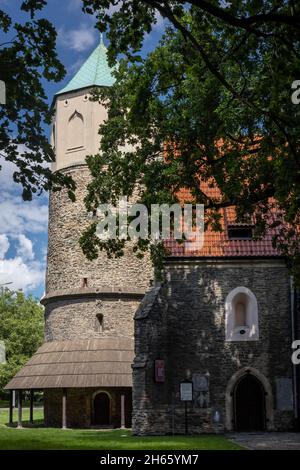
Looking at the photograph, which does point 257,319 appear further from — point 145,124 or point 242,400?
point 145,124

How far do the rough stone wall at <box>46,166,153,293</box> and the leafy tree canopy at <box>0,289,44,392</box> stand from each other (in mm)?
18170

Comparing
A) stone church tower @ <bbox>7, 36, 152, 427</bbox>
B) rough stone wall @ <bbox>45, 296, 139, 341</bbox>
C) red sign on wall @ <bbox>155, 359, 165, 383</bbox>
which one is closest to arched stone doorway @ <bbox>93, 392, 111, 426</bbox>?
stone church tower @ <bbox>7, 36, 152, 427</bbox>

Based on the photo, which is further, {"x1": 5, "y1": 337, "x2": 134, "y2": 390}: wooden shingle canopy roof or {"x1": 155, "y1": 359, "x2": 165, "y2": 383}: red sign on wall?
{"x1": 5, "y1": 337, "x2": 134, "y2": 390}: wooden shingle canopy roof

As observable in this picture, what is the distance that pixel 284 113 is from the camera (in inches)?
549

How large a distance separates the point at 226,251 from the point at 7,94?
48.5 feet

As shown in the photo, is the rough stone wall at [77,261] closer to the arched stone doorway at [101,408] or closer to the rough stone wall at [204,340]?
the arched stone doorway at [101,408]

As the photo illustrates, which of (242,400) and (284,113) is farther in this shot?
(242,400)

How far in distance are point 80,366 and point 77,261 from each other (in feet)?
16.2

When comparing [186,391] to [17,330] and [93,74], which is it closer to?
[93,74]

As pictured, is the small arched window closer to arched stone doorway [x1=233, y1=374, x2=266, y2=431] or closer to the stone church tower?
the stone church tower

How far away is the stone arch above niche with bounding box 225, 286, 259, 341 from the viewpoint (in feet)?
77.5

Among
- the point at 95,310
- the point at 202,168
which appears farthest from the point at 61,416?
the point at 202,168

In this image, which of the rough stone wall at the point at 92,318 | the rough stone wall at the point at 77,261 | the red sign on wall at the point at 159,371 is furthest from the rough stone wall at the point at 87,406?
the red sign on wall at the point at 159,371
